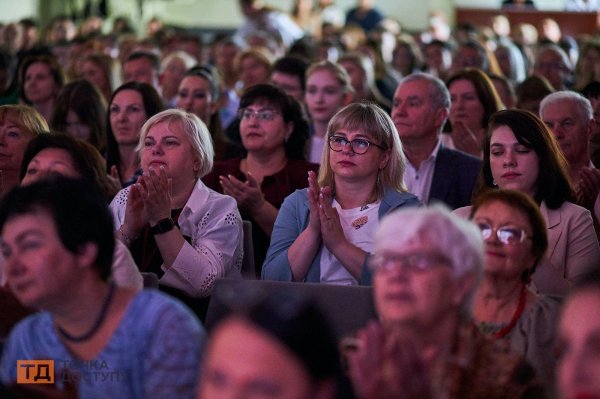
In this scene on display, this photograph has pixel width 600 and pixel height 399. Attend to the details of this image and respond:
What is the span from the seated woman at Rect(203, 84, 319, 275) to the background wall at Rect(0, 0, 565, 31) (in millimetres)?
12580

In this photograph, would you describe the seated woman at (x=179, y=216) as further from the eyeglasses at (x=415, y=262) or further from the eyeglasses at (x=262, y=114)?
the eyeglasses at (x=415, y=262)

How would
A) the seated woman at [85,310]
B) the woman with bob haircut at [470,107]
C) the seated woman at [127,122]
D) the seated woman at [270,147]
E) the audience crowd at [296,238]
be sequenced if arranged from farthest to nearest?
the woman with bob haircut at [470,107] < the seated woman at [127,122] < the seated woman at [270,147] < the seated woman at [85,310] < the audience crowd at [296,238]

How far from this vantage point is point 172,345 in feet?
7.86

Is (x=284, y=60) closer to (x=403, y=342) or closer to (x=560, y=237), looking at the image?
(x=560, y=237)

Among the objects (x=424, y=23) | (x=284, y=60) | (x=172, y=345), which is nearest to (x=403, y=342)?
(x=172, y=345)

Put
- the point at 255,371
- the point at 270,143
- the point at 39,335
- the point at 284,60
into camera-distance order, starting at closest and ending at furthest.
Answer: the point at 255,371 → the point at 39,335 → the point at 270,143 → the point at 284,60

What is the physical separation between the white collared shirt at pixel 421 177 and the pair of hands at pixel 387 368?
302 centimetres

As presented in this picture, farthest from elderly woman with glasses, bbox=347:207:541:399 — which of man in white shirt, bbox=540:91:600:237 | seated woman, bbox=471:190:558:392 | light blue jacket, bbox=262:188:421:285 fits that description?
man in white shirt, bbox=540:91:600:237

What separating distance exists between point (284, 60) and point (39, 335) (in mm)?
5011

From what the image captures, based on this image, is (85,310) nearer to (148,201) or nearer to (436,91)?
(148,201)

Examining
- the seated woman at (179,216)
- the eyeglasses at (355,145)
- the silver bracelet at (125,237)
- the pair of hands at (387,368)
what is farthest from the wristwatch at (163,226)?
the pair of hands at (387,368)

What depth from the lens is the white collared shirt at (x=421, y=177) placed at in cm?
518

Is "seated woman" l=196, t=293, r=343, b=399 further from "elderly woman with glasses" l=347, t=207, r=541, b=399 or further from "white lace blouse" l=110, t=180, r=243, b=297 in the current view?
"white lace blouse" l=110, t=180, r=243, b=297

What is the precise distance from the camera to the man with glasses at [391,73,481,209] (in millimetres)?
5105
